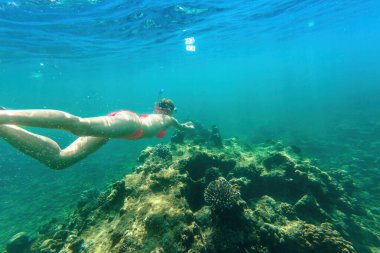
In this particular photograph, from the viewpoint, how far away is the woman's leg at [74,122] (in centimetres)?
373

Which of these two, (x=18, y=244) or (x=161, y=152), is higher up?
(x=161, y=152)

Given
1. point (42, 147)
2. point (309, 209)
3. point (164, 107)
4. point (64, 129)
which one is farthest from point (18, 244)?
point (309, 209)

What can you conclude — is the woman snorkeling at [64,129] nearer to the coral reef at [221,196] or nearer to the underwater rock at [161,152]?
the coral reef at [221,196]

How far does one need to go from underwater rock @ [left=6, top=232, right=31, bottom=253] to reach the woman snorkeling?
18.6ft

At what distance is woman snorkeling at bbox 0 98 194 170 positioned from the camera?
385cm

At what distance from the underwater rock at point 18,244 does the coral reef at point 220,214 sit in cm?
154

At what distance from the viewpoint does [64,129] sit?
4.22 metres

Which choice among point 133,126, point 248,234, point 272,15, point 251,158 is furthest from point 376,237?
point 272,15

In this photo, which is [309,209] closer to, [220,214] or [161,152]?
[220,214]

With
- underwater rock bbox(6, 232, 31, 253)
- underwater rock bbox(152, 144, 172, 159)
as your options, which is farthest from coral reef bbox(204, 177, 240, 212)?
underwater rock bbox(6, 232, 31, 253)

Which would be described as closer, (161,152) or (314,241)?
(314,241)

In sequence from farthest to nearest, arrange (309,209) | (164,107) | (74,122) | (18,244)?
1. (18,244)
2. (164,107)
3. (309,209)
4. (74,122)

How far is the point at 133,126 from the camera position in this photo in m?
5.59

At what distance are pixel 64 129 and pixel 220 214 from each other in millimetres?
3628
